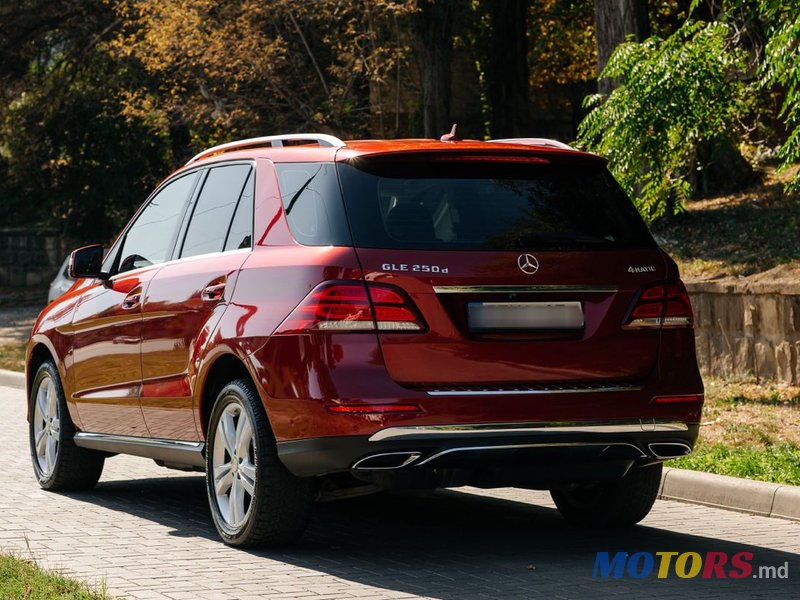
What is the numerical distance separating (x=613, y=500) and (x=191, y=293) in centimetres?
243

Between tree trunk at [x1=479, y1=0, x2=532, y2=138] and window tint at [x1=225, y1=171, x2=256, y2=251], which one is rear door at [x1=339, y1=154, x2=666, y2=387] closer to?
window tint at [x1=225, y1=171, x2=256, y2=251]

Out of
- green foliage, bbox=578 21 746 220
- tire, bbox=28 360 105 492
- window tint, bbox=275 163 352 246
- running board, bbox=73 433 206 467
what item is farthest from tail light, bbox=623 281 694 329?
green foliage, bbox=578 21 746 220

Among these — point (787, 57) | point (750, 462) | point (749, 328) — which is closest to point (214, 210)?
point (750, 462)

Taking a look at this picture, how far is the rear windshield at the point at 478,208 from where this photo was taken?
255 inches

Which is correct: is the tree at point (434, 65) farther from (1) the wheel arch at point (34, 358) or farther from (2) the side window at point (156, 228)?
(2) the side window at point (156, 228)

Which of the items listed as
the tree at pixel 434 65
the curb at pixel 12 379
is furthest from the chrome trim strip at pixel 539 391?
the tree at pixel 434 65

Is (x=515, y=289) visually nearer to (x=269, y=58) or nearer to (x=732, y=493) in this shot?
(x=732, y=493)

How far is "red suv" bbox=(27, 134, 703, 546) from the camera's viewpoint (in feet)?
20.5

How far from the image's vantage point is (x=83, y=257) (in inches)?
341

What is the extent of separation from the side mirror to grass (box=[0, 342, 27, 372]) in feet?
34.3

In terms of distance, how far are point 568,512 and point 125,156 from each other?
79.3 feet

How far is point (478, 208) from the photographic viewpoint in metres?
6.63

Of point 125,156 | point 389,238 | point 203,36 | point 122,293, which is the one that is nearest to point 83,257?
point 122,293

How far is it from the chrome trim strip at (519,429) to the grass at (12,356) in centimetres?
1341
